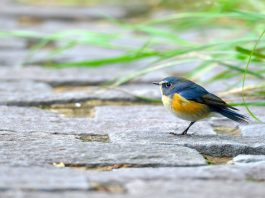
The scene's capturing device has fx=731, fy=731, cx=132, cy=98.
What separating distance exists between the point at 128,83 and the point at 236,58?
1.11m

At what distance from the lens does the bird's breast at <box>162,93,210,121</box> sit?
11.6ft

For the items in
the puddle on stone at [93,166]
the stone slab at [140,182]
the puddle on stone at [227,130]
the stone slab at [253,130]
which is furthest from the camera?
the puddle on stone at [227,130]

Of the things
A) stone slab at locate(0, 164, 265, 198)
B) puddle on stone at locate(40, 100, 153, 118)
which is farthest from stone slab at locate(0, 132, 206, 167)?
puddle on stone at locate(40, 100, 153, 118)

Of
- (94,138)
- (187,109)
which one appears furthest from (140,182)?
(187,109)

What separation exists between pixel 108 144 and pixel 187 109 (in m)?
0.68

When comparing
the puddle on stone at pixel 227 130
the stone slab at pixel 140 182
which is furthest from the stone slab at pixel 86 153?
the puddle on stone at pixel 227 130

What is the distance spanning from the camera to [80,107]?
4.18m

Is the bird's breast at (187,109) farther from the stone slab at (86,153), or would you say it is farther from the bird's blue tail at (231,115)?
the stone slab at (86,153)

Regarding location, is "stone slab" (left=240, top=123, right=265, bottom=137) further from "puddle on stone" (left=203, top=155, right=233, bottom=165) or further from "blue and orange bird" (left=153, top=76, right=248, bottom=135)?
"puddle on stone" (left=203, top=155, right=233, bottom=165)

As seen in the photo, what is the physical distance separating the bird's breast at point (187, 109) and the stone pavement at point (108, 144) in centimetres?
9

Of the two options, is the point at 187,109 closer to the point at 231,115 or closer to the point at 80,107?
the point at 231,115

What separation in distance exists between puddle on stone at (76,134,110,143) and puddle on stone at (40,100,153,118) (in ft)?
1.96

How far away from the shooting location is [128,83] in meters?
5.02

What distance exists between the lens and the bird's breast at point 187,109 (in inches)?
140
